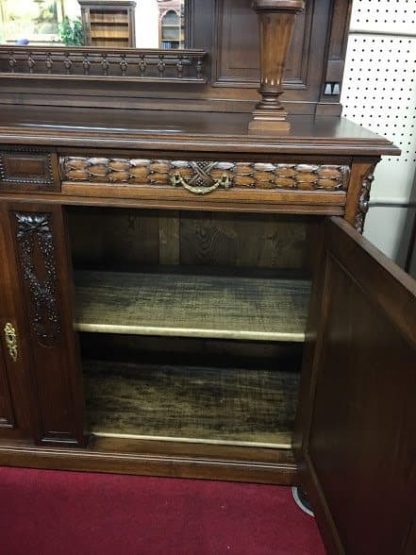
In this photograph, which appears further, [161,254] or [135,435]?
[161,254]

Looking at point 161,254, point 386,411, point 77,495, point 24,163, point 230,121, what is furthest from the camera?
point 161,254

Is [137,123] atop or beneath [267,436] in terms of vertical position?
atop

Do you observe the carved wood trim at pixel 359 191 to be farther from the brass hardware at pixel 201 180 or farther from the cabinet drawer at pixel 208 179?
the brass hardware at pixel 201 180

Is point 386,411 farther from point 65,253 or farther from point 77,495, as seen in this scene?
point 77,495

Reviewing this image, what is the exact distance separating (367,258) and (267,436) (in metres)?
0.69

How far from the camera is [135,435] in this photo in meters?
1.23

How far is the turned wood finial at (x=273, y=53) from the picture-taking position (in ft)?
2.75

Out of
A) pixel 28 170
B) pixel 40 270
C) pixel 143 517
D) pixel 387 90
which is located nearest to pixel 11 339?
pixel 40 270

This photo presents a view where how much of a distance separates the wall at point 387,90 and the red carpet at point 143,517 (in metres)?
0.83

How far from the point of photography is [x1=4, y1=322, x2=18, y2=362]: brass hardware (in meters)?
1.06

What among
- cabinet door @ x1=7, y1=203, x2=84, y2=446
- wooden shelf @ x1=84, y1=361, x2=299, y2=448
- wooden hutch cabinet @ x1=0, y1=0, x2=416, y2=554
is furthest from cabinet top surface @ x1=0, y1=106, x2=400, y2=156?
wooden shelf @ x1=84, y1=361, x2=299, y2=448

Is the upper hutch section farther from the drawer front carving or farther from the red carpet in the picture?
the red carpet

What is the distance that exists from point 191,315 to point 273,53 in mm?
603

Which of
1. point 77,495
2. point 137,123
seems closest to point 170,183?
point 137,123
